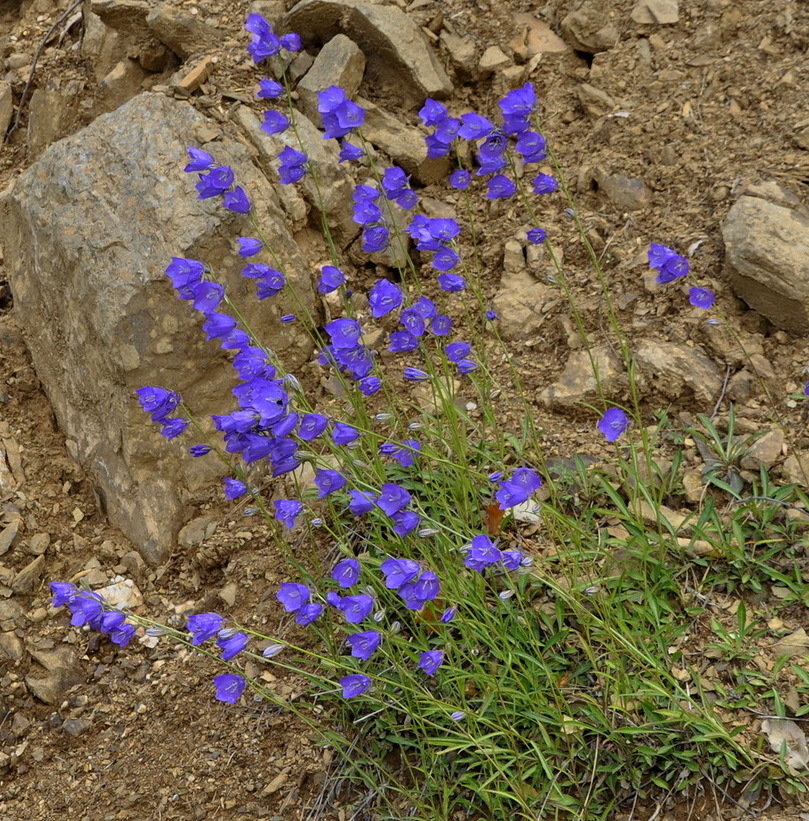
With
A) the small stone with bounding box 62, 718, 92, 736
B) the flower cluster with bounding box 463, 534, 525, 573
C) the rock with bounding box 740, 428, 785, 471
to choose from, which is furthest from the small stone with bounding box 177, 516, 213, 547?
the rock with bounding box 740, 428, 785, 471

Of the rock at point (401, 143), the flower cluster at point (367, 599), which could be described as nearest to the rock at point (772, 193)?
the rock at point (401, 143)

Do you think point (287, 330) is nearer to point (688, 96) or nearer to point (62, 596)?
point (62, 596)

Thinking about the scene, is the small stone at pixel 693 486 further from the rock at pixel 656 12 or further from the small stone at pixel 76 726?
the rock at pixel 656 12

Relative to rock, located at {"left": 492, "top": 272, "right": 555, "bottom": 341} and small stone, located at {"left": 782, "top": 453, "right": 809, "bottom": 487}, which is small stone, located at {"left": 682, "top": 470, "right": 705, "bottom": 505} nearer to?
small stone, located at {"left": 782, "top": 453, "right": 809, "bottom": 487}

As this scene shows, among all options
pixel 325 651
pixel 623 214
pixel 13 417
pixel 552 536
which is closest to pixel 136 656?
pixel 325 651

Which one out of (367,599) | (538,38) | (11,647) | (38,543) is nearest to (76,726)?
(11,647)

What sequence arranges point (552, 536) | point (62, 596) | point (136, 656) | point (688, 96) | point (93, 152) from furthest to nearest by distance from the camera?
point (688, 96) → point (93, 152) → point (136, 656) → point (552, 536) → point (62, 596)
